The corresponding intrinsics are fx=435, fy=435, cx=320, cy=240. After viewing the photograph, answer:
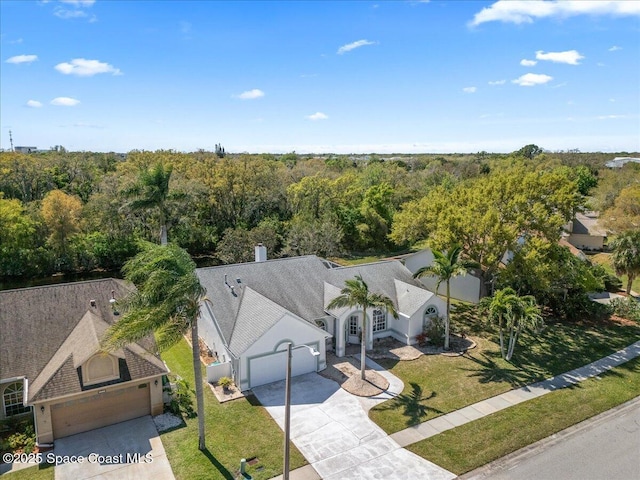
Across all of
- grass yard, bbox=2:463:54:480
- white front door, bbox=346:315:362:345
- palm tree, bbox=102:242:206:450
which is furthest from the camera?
white front door, bbox=346:315:362:345

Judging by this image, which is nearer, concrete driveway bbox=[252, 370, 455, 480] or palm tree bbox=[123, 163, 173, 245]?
concrete driveway bbox=[252, 370, 455, 480]

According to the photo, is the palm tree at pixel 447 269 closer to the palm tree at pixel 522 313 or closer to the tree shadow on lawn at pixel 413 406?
the palm tree at pixel 522 313

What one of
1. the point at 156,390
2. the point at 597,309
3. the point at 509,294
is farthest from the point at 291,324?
the point at 597,309

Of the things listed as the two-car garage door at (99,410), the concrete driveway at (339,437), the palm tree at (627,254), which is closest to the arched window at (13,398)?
the two-car garage door at (99,410)

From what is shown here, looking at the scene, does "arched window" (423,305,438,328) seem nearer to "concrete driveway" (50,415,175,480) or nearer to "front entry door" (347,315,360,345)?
"front entry door" (347,315,360,345)

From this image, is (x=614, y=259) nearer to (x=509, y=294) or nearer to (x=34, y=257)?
(x=509, y=294)

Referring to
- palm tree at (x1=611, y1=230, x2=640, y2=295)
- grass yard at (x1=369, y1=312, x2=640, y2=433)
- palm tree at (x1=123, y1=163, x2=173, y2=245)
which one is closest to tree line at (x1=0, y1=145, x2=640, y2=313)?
palm tree at (x1=123, y1=163, x2=173, y2=245)

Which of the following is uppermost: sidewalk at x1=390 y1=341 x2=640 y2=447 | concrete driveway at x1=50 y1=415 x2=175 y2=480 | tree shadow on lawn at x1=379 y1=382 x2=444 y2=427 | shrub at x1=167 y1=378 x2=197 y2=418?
shrub at x1=167 y1=378 x2=197 y2=418
